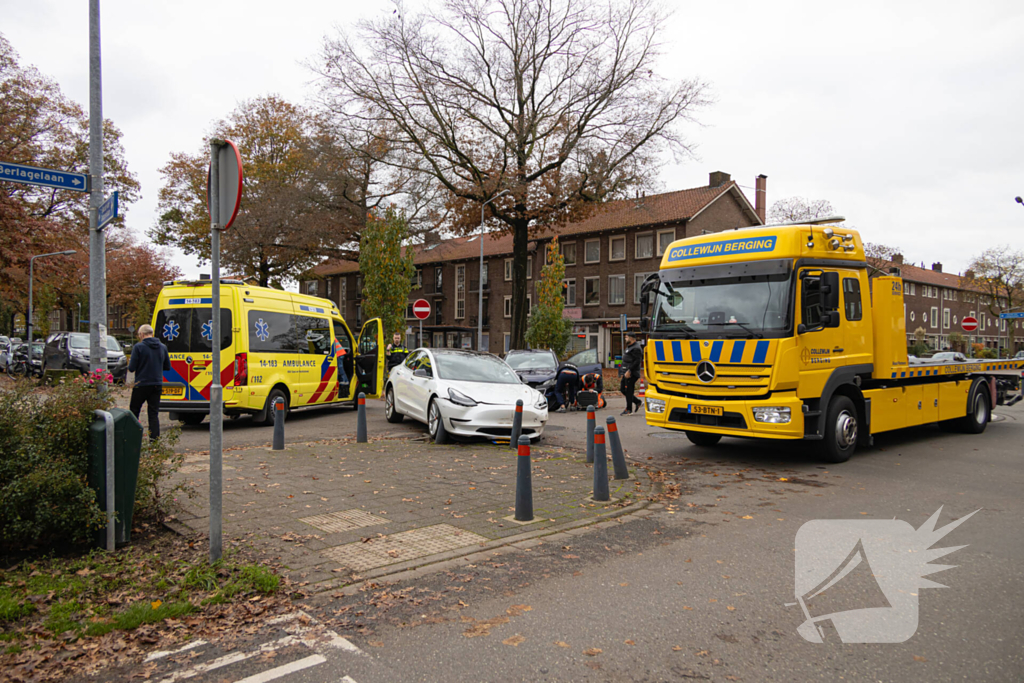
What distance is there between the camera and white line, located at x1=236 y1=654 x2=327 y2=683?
3.29m

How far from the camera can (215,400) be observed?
4645 millimetres

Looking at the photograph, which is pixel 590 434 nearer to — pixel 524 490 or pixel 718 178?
pixel 524 490

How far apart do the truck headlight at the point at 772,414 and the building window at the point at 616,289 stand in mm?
36889

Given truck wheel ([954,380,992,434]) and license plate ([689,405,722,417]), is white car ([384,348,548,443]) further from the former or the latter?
truck wheel ([954,380,992,434])

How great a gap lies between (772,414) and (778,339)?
0.93m

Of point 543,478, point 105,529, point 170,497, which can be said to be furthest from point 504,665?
point 543,478

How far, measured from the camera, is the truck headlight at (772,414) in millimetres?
8625

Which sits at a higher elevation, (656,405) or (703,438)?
(656,405)

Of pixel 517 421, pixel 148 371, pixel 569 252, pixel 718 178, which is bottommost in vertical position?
pixel 517 421

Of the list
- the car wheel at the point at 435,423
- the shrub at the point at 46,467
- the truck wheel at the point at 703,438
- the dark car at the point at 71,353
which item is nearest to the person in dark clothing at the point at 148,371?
the car wheel at the point at 435,423

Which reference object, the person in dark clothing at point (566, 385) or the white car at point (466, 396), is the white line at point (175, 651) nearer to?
the white car at point (466, 396)

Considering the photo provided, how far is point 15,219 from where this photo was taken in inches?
754

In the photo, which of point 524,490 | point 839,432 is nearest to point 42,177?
point 524,490

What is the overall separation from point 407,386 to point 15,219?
13.9 metres
